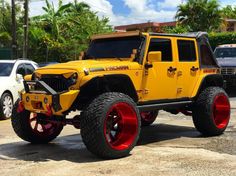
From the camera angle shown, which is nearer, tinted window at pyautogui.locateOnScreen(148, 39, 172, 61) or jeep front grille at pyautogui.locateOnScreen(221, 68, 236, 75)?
tinted window at pyautogui.locateOnScreen(148, 39, 172, 61)

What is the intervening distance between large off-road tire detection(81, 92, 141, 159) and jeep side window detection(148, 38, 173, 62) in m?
1.27

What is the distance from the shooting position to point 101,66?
7.45m

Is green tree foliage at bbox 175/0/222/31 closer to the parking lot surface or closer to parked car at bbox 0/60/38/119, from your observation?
parked car at bbox 0/60/38/119

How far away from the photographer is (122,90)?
7.89 m

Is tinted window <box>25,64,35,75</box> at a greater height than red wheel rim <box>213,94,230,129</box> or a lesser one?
greater

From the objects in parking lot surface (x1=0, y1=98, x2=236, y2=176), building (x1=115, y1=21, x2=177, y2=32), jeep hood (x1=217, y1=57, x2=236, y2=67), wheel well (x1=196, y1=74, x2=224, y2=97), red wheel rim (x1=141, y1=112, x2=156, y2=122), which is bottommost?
parking lot surface (x1=0, y1=98, x2=236, y2=176)

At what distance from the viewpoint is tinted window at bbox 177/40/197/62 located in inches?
348

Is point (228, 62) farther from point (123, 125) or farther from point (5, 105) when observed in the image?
point (123, 125)

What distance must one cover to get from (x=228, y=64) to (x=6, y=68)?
331 inches

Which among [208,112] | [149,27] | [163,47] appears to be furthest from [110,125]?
[149,27]

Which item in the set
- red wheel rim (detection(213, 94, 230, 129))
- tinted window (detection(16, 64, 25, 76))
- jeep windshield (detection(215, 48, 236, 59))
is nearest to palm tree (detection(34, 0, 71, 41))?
jeep windshield (detection(215, 48, 236, 59))

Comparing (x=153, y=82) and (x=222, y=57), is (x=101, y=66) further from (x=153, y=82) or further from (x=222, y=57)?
(x=222, y=57)

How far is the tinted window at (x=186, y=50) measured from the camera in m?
8.83

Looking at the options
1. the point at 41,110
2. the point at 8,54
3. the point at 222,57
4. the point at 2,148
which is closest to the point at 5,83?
the point at 2,148
